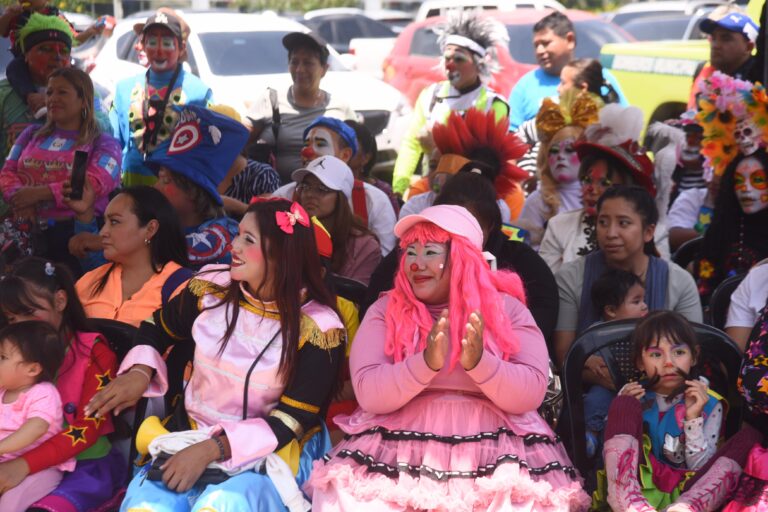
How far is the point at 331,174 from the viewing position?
5.10 meters

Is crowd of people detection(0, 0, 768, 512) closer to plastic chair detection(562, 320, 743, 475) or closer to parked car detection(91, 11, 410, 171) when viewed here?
plastic chair detection(562, 320, 743, 475)

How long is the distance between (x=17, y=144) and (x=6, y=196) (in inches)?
12.8

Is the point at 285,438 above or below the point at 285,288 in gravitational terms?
below

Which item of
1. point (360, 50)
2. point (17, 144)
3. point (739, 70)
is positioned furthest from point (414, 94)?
point (17, 144)

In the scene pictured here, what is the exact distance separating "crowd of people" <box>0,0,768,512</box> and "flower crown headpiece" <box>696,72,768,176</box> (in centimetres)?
1

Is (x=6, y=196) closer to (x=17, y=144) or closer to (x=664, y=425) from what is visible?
(x=17, y=144)

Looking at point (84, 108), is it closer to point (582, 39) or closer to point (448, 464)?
point (448, 464)

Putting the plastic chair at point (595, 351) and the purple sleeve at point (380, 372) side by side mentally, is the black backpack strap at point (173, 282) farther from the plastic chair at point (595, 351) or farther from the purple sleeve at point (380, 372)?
the plastic chair at point (595, 351)

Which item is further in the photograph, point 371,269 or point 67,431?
point 371,269

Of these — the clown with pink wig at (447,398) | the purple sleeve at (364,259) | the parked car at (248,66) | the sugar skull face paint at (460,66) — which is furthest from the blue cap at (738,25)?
the parked car at (248,66)

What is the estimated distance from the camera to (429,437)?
3.50m

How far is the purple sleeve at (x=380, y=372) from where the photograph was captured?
3418mm

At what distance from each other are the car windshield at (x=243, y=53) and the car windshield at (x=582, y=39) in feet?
9.97

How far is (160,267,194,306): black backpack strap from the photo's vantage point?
170 inches
